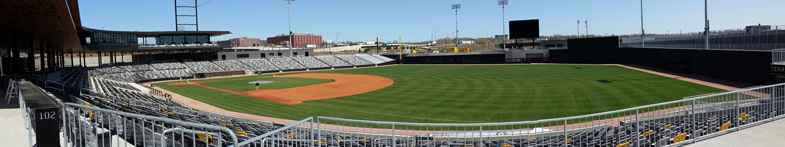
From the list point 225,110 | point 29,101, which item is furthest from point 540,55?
point 29,101

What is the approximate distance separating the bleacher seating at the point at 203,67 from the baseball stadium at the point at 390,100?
0.25 meters

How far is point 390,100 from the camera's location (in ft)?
84.6

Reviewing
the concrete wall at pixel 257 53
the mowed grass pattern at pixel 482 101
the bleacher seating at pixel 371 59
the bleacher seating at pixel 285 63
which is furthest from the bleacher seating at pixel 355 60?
the mowed grass pattern at pixel 482 101

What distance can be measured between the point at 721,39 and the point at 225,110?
3476 centimetres

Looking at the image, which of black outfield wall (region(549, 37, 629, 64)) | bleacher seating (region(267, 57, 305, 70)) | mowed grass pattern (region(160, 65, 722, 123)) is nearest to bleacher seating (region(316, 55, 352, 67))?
bleacher seating (region(267, 57, 305, 70))

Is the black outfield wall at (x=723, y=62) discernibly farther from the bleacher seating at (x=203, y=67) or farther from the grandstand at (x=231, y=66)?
the bleacher seating at (x=203, y=67)

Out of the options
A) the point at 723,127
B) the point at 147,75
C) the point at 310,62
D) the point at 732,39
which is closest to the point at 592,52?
the point at 732,39

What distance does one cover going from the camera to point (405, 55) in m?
76.7

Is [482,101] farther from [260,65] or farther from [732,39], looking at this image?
[260,65]

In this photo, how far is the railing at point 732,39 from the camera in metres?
25.5

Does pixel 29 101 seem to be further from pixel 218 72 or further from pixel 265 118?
pixel 218 72

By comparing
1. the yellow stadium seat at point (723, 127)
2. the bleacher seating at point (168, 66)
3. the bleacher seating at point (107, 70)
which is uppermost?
the bleacher seating at point (168, 66)

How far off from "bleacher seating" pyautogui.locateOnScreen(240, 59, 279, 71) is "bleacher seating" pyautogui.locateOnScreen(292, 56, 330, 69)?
5.71 m

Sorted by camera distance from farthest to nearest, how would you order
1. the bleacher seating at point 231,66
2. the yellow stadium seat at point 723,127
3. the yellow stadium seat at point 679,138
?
the bleacher seating at point 231,66 < the yellow stadium seat at point 723,127 < the yellow stadium seat at point 679,138
